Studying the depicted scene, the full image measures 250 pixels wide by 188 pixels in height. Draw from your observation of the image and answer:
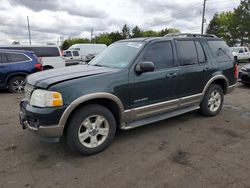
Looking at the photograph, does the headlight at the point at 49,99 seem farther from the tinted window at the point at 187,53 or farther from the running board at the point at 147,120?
the tinted window at the point at 187,53

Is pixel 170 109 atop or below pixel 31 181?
atop

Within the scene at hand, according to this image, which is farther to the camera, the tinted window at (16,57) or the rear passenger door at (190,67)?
the tinted window at (16,57)

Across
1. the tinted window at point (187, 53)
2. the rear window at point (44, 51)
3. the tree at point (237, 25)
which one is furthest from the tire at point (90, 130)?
the tree at point (237, 25)

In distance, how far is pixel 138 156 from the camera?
3.61m

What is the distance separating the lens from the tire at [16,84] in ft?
29.5

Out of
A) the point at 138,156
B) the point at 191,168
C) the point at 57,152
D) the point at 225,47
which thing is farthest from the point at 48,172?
the point at 225,47

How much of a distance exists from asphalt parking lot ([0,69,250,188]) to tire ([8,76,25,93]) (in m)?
4.39

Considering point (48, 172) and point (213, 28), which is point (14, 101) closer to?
point (48, 172)

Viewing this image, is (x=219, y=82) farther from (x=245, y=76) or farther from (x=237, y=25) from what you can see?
(x=237, y=25)

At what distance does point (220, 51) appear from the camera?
5574mm

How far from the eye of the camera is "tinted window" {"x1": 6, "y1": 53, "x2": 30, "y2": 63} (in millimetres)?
9031

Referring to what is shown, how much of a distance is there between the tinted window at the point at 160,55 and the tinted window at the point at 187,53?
26 cm

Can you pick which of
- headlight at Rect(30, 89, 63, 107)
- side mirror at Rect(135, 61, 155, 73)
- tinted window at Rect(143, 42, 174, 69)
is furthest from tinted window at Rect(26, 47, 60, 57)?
headlight at Rect(30, 89, 63, 107)

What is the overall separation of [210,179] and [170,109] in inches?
70.5
